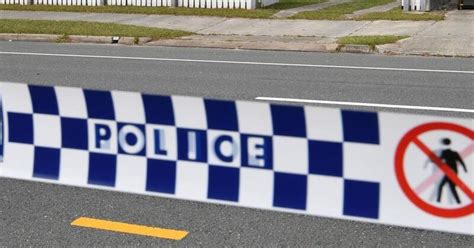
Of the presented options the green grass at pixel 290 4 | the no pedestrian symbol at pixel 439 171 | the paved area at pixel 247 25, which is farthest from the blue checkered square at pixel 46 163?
the green grass at pixel 290 4

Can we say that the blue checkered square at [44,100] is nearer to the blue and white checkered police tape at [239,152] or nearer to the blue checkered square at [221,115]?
the blue and white checkered police tape at [239,152]

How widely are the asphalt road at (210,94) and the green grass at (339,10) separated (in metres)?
4.49

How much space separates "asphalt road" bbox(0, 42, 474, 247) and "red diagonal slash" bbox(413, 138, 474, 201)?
1.30 metres

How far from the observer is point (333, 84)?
35.1 feet

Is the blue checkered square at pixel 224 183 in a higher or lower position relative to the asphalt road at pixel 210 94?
higher

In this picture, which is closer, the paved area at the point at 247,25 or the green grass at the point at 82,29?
the green grass at the point at 82,29

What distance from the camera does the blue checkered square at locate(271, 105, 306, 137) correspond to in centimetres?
387

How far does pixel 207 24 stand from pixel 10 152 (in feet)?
44.9

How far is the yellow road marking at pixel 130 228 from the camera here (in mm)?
5098

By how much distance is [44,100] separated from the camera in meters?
4.51

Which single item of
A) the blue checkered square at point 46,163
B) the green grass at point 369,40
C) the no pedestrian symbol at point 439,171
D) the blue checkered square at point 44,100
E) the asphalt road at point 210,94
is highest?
the blue checkered square at point 44,100

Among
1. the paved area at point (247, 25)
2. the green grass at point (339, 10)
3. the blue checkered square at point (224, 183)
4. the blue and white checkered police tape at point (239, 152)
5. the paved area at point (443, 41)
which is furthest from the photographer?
the green grass at point (339, 10)

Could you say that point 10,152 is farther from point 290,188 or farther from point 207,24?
point 207,24

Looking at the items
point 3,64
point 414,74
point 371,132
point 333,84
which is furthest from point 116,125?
point 3,64
